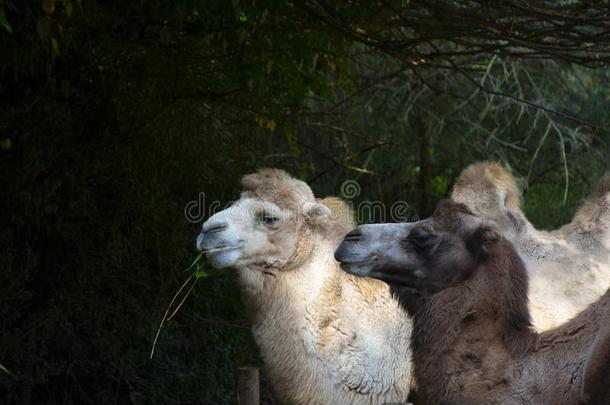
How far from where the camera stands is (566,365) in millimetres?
4621

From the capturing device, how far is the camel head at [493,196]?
7.48m

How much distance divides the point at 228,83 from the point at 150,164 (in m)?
1.00

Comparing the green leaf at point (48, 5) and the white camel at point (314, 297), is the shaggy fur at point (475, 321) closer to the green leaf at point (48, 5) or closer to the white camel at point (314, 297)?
the white camel at point (314, 297)

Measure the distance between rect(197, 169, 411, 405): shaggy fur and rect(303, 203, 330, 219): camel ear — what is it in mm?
32

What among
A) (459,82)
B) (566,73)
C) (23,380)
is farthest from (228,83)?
(566,73)

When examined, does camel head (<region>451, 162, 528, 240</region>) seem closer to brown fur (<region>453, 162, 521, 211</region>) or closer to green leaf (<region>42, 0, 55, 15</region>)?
brown fur (<region>453, 162, 521, 211</region>)

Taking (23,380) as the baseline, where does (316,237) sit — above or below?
above

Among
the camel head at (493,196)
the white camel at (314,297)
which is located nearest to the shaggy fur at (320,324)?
the white camel at (314,297)

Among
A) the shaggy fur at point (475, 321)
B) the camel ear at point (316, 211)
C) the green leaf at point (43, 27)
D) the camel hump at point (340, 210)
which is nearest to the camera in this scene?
the shaggy fur at point (475, 321)

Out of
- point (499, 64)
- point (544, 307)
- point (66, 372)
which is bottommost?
point (66, 372)

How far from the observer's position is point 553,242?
7539 millimetres

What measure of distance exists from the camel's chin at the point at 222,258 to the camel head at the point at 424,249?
122 cm

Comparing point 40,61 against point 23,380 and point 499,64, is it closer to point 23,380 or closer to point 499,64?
point 23,380

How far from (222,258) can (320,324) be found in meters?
0.70
